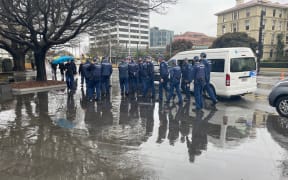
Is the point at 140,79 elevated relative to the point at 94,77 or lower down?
lower down

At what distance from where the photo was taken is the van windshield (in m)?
9.93

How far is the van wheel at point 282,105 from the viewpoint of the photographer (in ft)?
25.0

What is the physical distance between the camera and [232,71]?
32.5ft

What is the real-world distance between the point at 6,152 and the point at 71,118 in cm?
287

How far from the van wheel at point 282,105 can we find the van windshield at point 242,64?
2.55m

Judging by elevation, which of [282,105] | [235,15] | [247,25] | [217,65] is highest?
[235,15]

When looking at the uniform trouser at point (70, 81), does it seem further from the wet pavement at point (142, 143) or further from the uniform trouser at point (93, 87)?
the wet pavement at point (142, 143)

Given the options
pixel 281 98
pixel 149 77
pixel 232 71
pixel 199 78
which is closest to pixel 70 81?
pixel 149 77

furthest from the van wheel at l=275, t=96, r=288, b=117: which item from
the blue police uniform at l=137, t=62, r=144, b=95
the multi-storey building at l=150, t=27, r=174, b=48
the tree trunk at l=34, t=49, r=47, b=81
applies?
the multi-storey building at l=150, t=27, r=174, b=48

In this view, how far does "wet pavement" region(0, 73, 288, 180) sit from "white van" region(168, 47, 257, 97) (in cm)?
107

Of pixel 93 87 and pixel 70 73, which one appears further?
pixel 70 73

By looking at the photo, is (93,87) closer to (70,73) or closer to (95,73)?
(95,73)

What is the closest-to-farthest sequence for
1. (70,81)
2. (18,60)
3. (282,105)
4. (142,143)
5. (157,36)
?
(142,143)
(282,105)
(70,81)
(18,60)
(157,36)

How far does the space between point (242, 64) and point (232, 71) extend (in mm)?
620
